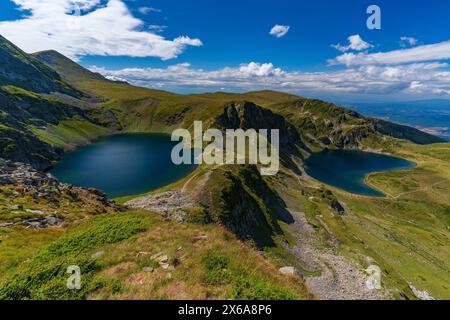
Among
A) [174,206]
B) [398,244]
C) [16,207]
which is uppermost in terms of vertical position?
[16,207]

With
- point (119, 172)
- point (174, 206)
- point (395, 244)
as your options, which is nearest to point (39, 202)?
point (174, 206)

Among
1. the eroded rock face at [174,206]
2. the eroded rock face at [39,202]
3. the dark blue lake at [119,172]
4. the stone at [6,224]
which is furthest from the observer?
the dark blue lake at [119,172]

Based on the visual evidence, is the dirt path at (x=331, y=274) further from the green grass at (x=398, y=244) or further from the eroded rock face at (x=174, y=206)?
the eroded rock face at (x=174, y=206)

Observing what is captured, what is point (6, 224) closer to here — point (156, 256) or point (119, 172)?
point (156, 256)

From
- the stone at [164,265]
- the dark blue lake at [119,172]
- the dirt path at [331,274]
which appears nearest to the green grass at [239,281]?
the stone at [164,265]

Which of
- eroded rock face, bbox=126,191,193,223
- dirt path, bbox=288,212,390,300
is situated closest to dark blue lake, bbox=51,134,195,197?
eroded rock face, bbox=126,191,193,223

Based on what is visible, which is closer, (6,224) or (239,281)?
(239,281)
